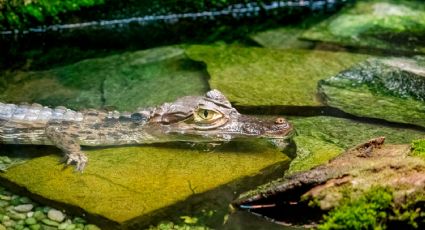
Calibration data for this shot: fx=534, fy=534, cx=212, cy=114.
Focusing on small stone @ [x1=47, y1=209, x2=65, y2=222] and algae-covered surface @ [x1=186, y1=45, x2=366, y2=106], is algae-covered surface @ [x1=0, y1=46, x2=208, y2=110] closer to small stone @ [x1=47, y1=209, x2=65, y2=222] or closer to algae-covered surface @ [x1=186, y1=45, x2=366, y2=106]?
algae-covered surface @ [x1=186, y1=45, x2=366, y2=106]

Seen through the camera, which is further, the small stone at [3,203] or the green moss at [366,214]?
the small stone at [3,203]

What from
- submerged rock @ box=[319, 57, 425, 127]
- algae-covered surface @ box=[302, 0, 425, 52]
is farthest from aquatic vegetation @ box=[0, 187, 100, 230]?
algae-covered surface @ box=[302, 0, 425, 52]

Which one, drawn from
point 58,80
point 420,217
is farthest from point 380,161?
point 58,80

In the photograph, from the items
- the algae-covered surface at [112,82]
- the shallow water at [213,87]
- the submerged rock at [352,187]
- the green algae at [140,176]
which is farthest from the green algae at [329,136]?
the algae-covered surface at [112,82]

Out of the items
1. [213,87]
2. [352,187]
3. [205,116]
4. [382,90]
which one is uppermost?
[352,187]

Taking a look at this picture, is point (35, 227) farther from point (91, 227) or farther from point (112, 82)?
point (112, 82)

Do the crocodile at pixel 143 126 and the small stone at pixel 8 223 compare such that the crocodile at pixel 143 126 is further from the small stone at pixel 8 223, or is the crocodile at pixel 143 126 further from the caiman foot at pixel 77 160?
the small stone at pixel 8 223

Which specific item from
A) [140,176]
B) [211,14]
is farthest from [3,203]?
[211,14]
